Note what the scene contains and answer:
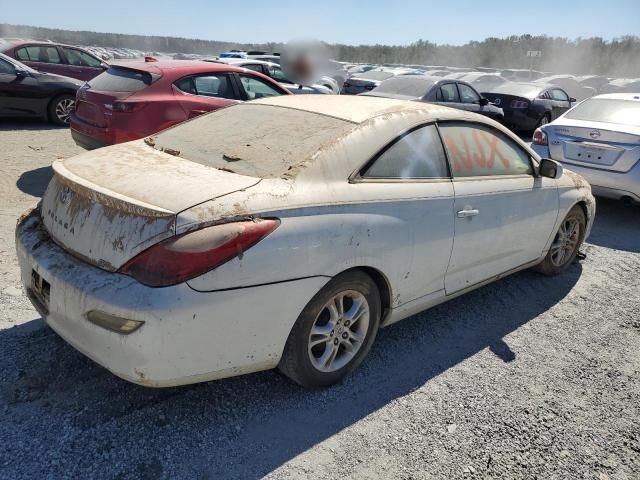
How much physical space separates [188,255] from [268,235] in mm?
356

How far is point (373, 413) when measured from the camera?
8.99ft

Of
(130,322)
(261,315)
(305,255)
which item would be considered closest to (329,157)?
(305,255)

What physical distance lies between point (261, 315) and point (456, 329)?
1.81m

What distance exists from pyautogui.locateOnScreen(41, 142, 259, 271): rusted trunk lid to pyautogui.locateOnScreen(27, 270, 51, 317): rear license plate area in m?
0.20

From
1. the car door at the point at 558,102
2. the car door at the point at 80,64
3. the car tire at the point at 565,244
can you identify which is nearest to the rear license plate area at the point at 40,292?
the car tire at the point at 565,244

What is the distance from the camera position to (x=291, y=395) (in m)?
2.83

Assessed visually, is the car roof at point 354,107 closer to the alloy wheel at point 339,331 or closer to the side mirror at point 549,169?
the side mirror at point 549,169

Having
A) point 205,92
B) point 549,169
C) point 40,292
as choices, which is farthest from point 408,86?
point 40,292

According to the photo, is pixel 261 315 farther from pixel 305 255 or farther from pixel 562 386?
pixel 562 386

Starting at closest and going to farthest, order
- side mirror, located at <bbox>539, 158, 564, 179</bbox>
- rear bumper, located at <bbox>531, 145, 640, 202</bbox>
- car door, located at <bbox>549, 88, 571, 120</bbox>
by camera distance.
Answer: side mirror, located at <bbox>539, 158, 564, 179</bbox> → rear bumper, located at <bbox>531, 145, 640, 202</bbox> → car door, located at <bbox>549, 88, 571, 120</bbox>

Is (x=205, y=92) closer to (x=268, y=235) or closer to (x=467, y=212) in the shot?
(x=467, y=212)

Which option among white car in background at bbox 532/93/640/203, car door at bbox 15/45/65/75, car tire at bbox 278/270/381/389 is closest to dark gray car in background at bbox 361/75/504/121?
white car in background at bbox 532/93/640/203

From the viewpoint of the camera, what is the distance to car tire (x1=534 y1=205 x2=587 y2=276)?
4539 mm

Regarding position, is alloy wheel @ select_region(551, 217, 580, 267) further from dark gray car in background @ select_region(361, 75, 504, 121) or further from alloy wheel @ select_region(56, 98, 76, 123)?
alloy wheel @ select_region(56, 98, 76, 123)
